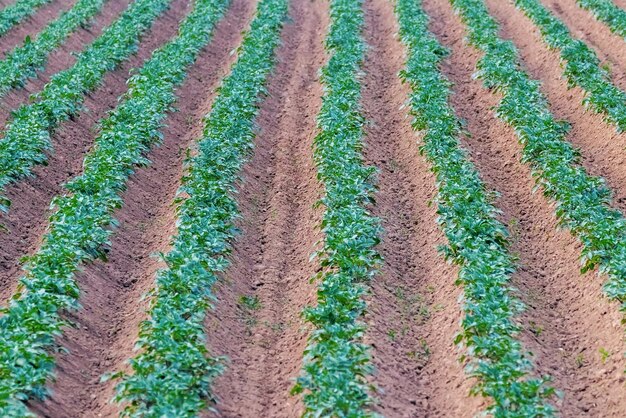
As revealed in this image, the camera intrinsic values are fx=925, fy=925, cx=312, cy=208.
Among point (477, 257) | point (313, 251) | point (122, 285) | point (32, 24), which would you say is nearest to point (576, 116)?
point (477, 257)

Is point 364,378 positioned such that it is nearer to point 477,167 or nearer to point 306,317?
point 306,317

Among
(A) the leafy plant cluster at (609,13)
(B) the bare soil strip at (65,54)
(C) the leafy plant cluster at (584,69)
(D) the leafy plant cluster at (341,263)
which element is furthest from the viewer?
(A) the leafy plant cluster at (609,13)

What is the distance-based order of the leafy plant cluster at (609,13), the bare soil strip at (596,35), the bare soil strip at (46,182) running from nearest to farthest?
1. the bare soil strip at (46,182)
2. the bare soil strip at (596,35)
3. the leafy plant cluster at (609,13)

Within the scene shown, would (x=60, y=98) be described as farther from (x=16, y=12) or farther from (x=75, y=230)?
(x=16, y=12)

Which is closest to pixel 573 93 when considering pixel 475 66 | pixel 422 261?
pixel 475 66

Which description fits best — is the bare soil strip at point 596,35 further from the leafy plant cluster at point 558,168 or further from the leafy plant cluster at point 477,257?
the leafy plant cluster at point 477,257

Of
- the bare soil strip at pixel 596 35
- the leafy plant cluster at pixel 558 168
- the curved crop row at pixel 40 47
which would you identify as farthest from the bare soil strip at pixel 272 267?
the bare soil strip at pixel 596 35
